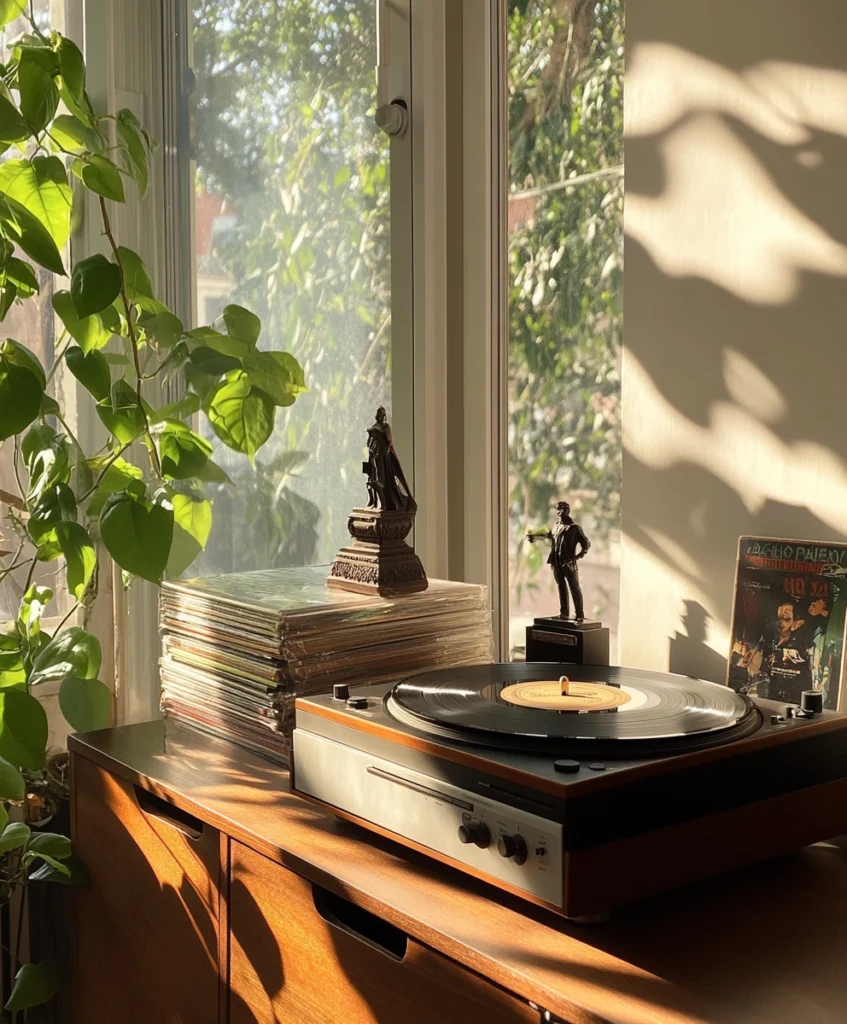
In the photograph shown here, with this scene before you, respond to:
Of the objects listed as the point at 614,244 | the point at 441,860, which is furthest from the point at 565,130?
the point at 441,860

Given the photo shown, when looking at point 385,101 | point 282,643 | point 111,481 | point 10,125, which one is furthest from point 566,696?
point 385,101

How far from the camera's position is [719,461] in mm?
1301

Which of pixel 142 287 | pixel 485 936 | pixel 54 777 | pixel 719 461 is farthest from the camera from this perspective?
pixel 54 777

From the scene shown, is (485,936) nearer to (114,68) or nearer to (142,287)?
(142,287)

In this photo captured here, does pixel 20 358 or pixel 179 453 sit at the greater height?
pixel 20 358

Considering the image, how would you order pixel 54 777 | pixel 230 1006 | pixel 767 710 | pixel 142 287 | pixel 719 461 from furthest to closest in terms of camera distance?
pixel 54 777 → pixel 142 287 → pixel 719 461 → pixel 230 1006 → pixel 767 710

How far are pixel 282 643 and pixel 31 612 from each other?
40cm

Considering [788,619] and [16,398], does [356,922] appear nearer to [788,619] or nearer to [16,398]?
[788,619]

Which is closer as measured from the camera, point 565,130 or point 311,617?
point 311,617

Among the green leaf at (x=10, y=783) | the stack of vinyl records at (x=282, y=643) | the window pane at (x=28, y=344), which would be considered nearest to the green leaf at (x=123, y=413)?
the stack of vinyl records at (x=282, y=643)

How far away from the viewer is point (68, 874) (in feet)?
4.53

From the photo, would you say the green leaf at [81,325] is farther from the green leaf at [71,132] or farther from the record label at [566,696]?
the record label at [566,696]

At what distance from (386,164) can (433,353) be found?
32 cm

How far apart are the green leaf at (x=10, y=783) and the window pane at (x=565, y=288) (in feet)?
2.43
